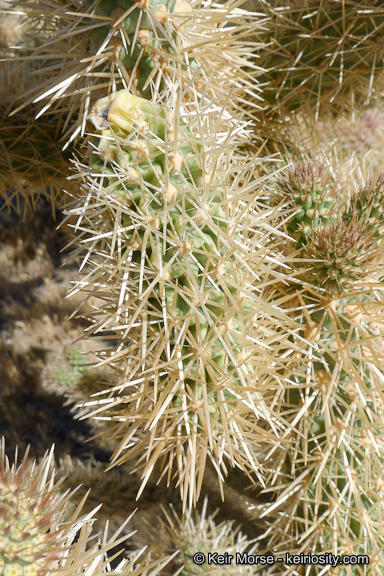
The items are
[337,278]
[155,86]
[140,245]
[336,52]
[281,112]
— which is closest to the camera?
[140,245]

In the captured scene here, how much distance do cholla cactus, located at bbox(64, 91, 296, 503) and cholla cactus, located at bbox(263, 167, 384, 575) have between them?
8.1 inches

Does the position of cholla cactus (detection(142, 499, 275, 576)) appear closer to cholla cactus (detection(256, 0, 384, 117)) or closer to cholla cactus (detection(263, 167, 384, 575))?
cholla cactus (detection(263, 167, 384, 575))

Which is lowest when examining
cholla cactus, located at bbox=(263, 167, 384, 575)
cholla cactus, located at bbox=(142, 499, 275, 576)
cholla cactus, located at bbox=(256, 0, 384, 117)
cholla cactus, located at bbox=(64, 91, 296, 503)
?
cholla cactus, located at bbox=(142, 499, 275, 576)

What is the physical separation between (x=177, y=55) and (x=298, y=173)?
37 cm

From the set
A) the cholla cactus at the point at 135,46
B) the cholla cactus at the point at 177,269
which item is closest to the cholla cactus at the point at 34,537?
the cholla cactus at the point at 177,269

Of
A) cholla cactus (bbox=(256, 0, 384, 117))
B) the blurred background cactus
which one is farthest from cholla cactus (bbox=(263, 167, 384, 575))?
cholla cactus (bbox=(256, 0, 384, 117))

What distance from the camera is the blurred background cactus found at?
78cm

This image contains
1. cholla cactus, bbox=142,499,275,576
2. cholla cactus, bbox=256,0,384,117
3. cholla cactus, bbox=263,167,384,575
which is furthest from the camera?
cholla cactus, bbox=142,499,275,576

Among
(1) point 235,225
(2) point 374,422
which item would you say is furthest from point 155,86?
(2) point 374,422

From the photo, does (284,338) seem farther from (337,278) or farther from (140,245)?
(140,245)

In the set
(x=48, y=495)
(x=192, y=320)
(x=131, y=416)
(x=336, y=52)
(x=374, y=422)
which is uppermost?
(x=336, y=52)

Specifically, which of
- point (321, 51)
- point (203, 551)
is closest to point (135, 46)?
point (321, 51)

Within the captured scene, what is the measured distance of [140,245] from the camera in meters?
0.78

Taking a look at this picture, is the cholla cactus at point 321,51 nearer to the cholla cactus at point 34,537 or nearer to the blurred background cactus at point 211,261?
the blurred background cactus at point 211,261
